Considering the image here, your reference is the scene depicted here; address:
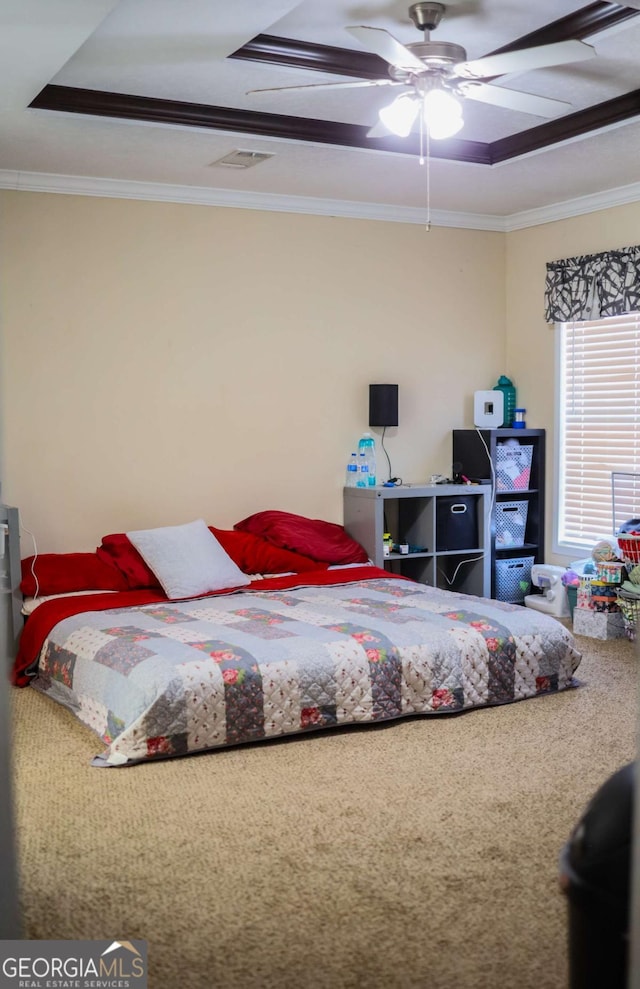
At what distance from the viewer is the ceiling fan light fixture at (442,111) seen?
137 inches

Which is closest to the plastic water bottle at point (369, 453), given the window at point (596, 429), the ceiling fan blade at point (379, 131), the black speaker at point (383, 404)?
the black speaker at point (383, 404)

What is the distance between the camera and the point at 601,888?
1576mm

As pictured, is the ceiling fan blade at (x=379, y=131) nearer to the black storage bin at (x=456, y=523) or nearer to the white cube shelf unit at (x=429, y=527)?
the white cube shelf unit at (x=429, y=527)

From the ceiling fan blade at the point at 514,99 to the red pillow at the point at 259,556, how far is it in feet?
8.83

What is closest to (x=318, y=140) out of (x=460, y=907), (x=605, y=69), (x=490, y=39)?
(x=490, y=39)

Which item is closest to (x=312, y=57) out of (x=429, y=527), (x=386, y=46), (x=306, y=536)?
(x=386, y=46)

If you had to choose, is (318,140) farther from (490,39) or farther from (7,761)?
(7,761)

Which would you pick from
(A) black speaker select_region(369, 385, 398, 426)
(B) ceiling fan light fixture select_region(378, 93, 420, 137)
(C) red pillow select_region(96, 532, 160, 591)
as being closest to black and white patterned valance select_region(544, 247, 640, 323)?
(A) black speaker select_region(369, 385, 398, 426)

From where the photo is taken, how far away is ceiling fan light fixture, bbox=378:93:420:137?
139 inches

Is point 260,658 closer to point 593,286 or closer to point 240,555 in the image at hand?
point 240,555

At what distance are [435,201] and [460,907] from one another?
4.49m

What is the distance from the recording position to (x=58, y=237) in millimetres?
A: 5223

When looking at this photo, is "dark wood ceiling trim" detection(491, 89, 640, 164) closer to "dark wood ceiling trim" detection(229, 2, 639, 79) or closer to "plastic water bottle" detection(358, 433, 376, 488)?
"dark wood ceiling trim" detection(229, 2, 639, 79)

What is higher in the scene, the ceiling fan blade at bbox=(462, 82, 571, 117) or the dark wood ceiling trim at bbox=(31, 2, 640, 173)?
the dark wood ceiling trim at bbox=(31, 2, 640, 173)
